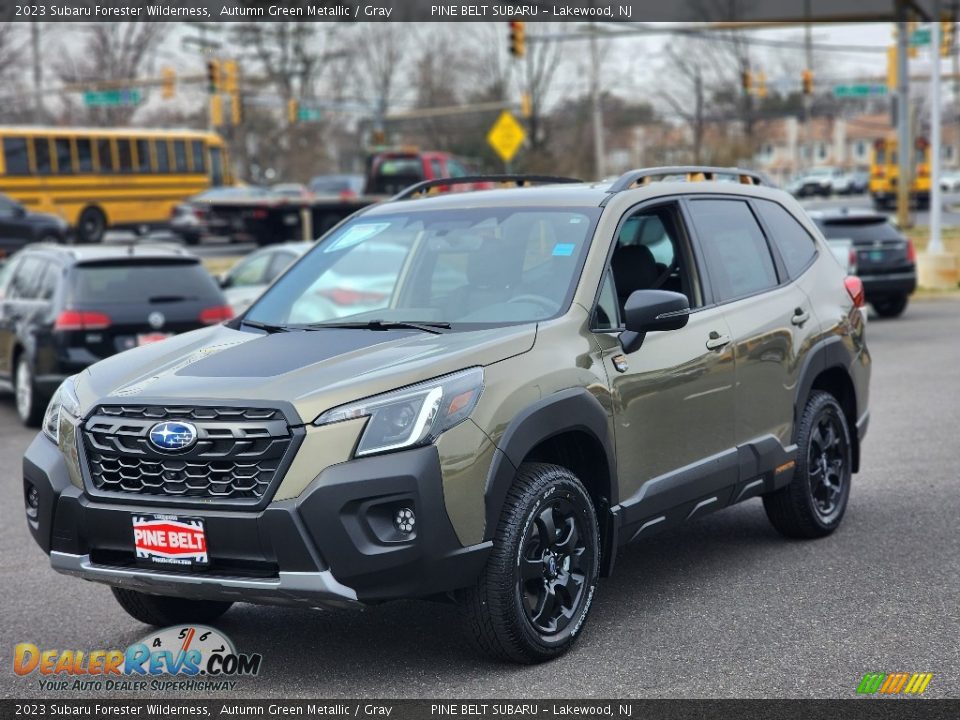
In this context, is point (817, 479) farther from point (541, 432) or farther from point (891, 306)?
point (891, 306)

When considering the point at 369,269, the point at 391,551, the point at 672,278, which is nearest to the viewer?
the point at 391,551

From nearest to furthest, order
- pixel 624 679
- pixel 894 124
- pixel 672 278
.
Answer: pixel 624 679 < pixel 672 278 < pixel 894 124

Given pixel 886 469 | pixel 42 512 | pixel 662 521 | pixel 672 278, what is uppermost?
pixel 672 278

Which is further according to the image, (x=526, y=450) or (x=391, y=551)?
(x=526, y=450)

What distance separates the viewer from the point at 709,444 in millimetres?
5988

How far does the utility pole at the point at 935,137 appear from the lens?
81.7 ft

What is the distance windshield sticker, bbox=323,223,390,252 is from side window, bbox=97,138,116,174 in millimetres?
34617

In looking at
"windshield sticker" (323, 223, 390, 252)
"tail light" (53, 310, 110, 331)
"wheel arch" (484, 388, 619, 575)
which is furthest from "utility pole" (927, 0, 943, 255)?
"wheel arch" (484, 388, 619, 575)

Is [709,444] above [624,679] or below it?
above

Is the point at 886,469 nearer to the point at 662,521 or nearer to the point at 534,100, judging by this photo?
the point at 662,521

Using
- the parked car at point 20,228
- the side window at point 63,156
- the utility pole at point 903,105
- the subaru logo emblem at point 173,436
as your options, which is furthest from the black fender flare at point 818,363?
the side window at point 63,156

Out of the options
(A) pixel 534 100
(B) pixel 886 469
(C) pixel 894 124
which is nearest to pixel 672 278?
(B) pixel 886 469

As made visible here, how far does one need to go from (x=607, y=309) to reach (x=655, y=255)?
62cm

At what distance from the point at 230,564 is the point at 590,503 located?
1393 millimetres
